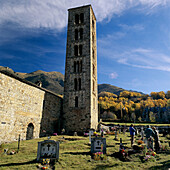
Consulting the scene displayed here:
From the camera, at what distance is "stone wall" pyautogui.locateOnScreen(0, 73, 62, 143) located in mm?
15320

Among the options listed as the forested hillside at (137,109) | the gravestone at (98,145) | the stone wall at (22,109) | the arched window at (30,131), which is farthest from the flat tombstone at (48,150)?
the forested hillside at (137,109)

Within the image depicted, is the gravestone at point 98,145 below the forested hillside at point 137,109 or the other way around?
below

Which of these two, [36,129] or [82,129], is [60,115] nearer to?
[82,129]

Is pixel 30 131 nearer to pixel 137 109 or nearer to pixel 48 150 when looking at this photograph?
pixel 48 150

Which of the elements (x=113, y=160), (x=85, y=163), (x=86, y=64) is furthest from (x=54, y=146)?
(x=86, y=64)

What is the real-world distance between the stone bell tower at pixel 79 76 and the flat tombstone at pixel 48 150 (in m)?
14.6

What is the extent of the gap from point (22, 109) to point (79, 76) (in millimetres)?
11843

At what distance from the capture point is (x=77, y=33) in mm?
30062

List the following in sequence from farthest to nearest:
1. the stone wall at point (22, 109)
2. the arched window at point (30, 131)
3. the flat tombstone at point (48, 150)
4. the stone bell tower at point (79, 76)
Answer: the stone bell tower at point (79, 76)
the arched window at point (30, 131)
the stone wall at point (22, 109)
the flat tombstone at point (48, 150)

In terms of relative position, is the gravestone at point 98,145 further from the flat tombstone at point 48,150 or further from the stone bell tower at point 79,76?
the stone bell tower at point 79,76

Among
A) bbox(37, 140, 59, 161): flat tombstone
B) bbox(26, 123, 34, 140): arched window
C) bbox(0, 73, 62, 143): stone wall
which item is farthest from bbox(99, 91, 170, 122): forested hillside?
bbox(37, 140, 59, 161): flat tombstone

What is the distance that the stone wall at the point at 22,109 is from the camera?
15.3m

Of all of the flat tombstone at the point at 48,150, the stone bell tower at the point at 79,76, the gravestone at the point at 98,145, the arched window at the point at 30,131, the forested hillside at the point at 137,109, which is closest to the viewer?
the flat tombstone at the point at 48,150

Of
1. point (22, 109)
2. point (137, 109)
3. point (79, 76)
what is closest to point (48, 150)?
point (22, 109)
